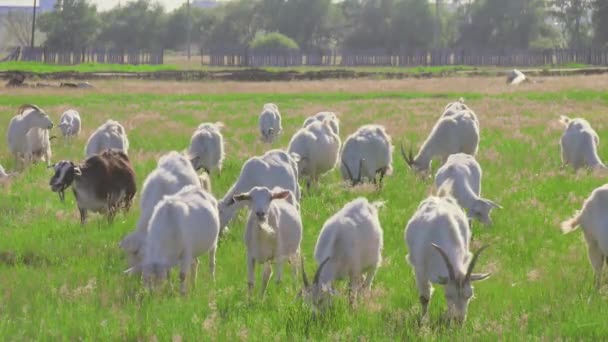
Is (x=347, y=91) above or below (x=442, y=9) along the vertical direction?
below

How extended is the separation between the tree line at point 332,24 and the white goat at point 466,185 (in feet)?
350

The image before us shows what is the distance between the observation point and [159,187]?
1238cm

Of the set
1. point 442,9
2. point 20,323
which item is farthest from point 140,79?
point 442,9

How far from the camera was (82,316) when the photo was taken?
28.2 feet

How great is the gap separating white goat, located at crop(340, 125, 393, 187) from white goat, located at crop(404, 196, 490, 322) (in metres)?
7.68

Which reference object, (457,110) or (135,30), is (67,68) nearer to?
(135,30)

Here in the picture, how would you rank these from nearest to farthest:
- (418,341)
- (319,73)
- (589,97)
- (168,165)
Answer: (418,341), (168,165), (589,97), (319,73)

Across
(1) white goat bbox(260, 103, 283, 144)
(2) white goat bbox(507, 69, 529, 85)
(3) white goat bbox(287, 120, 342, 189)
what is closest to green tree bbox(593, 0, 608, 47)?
(2) white goat bbox(507, 69, 529, 85)

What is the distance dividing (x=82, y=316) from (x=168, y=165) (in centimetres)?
482

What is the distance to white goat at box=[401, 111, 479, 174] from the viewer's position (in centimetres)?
1864

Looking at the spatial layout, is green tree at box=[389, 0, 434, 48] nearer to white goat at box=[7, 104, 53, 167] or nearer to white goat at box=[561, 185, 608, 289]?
white goat at box=[7, 104, 53, 167]

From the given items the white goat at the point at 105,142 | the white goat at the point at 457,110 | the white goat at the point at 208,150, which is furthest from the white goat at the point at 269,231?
the white goat at the point at 457,110

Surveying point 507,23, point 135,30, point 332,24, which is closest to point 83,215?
point 507,23

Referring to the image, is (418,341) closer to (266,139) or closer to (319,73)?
(266,139)
